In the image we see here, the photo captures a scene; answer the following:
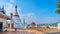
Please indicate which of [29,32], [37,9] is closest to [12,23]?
[29,32]

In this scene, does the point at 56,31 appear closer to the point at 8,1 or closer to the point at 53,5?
the point at 53,5

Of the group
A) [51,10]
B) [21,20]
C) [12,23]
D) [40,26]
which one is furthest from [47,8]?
[12,23]

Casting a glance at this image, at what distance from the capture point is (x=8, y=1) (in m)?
3.86

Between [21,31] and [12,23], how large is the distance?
30 cm

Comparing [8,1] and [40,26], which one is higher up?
[8,1]

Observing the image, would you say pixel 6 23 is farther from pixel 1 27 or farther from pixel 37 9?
pixel 37 9

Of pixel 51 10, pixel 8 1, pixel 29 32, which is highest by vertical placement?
pixel 8 1

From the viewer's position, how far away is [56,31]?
3787 mm

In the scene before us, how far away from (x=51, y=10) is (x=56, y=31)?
535 mm

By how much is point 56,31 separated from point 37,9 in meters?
0.72

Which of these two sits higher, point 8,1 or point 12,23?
point 8,1

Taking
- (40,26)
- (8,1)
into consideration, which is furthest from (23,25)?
(8,1)

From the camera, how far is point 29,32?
3.81 meters

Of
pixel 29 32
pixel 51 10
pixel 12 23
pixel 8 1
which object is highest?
pixel 8 1
